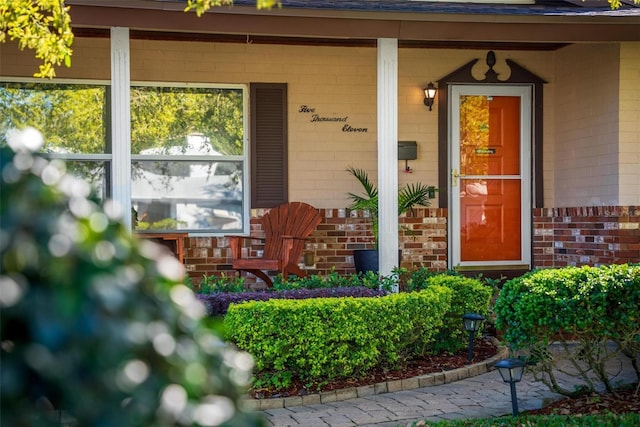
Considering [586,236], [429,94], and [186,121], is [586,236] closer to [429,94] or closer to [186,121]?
[429,94]

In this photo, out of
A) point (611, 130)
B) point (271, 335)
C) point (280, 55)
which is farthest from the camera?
point (280, 55)

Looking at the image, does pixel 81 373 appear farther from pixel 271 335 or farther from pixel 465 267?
pixel 465 267

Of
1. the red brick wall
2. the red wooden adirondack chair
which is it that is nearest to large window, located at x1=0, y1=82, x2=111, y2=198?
the red wooden adirondack chair

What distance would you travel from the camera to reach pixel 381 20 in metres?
6.71

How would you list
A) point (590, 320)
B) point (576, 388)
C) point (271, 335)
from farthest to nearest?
point (271, 335) → point (576, 388) → point (590, 320)

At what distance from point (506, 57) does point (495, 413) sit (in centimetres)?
520

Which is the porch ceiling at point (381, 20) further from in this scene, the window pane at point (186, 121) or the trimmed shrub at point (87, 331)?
the trimmed shrub at point (87, 331)

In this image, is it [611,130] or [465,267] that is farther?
[465,267]

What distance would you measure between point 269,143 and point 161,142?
110 cm

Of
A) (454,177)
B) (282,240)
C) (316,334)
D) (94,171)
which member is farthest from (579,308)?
(94,171)

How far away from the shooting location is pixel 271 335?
16.1ft

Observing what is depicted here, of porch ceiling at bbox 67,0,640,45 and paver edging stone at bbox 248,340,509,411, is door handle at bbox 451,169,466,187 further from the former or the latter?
paver edging stone at bbox 248,340,509,411

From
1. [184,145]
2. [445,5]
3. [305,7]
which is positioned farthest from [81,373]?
[184,145]

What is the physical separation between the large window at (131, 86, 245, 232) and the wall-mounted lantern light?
6.41ft
